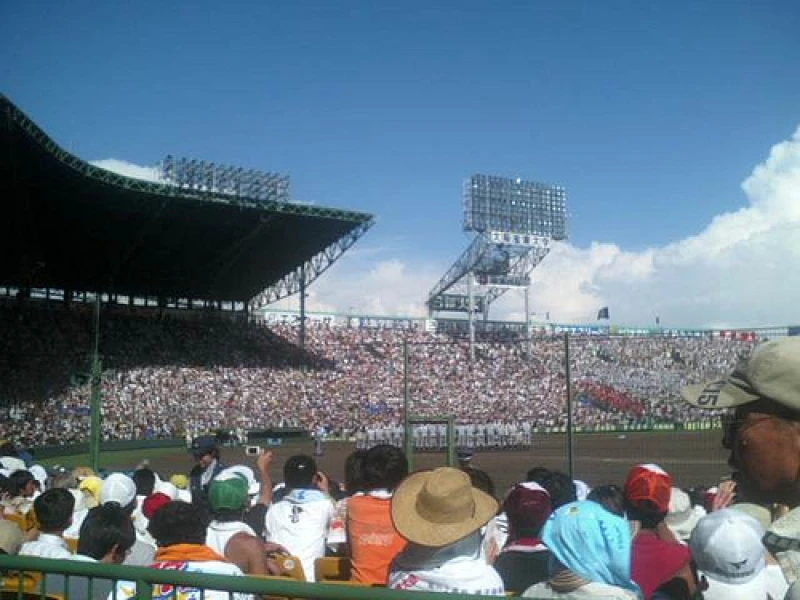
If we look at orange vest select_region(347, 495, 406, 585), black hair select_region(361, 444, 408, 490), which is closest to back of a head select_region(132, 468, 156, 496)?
black hair select_region(361, 444, 408, 490)

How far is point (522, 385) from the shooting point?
3009 cm

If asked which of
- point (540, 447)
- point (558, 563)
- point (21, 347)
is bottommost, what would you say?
point (540, 447)

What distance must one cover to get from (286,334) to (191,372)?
9.13 metres

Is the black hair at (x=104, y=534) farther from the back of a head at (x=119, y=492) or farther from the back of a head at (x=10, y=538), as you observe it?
the back of a head at (x=119, y=492)

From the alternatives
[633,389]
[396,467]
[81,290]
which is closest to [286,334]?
[81,290]

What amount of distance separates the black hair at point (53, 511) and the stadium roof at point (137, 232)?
22.7 meters

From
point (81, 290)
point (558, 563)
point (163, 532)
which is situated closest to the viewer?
point (558, 563)

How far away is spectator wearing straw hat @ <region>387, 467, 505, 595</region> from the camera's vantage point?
3.43 metres

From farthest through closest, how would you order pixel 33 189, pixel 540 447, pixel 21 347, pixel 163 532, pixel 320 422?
pixel 320 422 < pixel 21 347 < pixel 33 189 < pixel 540 447 < pixel 163 532

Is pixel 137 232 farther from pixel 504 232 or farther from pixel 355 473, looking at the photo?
pixel 355 473

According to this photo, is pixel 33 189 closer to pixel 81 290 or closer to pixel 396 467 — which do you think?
pixel 81 290

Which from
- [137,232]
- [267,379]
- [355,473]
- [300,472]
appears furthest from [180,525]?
[267,379]

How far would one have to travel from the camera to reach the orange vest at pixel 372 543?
16.2 ft

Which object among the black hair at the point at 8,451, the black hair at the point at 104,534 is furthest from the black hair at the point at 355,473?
the black hair at the point at 8,451
